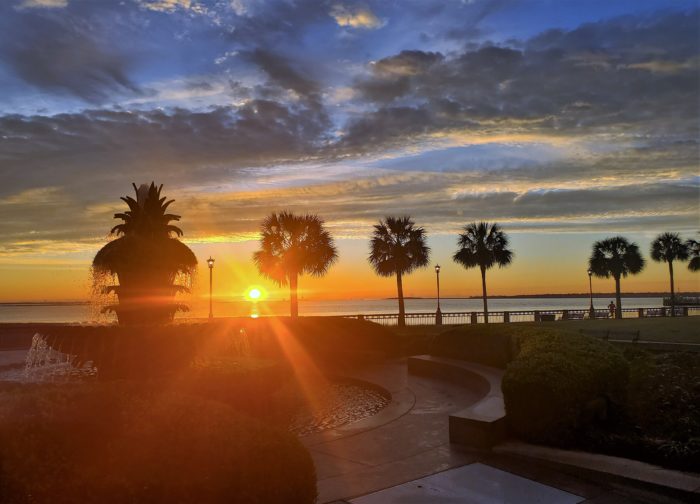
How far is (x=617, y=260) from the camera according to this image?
187 feet

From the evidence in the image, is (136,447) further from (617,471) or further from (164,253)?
(164,253)

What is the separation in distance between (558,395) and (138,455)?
546 cm

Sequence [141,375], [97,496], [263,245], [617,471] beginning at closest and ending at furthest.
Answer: [97,496]
[617,471]
[141,375]
[263,245]

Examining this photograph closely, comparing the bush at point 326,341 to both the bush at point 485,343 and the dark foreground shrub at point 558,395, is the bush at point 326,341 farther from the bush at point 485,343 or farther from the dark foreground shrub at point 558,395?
the dark foreground shrub at point 558,395

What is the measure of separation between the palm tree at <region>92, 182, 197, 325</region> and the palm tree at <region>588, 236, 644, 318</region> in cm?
5089

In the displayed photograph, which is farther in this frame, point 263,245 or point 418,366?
point 263,245

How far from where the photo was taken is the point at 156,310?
16.2 meters

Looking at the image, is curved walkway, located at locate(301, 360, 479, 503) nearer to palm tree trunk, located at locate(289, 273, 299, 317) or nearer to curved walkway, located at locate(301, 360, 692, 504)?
curved walkway, located at locate(301, 360, 692, 504)

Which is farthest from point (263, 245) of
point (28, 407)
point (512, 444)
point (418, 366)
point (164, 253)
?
point (28, 407)

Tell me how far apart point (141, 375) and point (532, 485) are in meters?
9.49

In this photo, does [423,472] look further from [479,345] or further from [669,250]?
[669,250]

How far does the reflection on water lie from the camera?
31.2ft

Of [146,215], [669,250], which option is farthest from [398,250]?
[669,250]

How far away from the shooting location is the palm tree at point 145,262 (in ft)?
52.9
